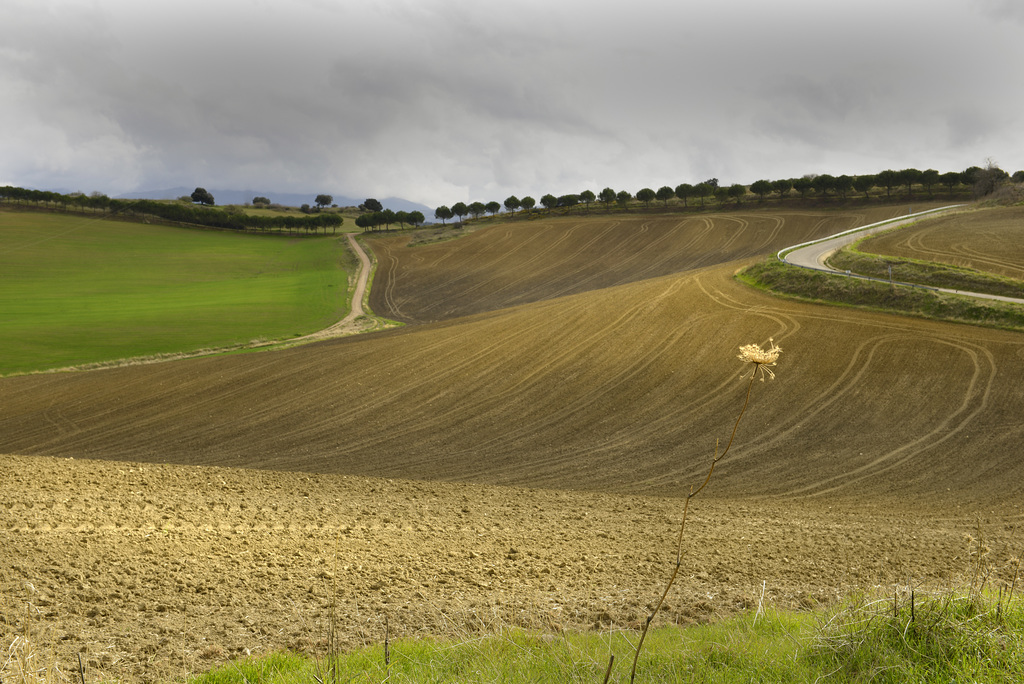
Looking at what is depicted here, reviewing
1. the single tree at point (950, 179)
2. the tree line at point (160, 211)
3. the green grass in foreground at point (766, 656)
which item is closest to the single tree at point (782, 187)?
the single tree at point (950, 179)

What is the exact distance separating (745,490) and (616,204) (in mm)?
93546

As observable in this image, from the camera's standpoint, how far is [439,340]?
34312 mm

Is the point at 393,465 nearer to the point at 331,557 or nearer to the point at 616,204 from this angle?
the point at 331,557

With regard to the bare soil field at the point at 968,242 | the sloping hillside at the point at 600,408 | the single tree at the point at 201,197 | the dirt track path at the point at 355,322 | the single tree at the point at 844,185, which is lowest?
the sloping hillside at the point at 600,408

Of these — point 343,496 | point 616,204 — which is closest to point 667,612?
point 343,496

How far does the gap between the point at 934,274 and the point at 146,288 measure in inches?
2741

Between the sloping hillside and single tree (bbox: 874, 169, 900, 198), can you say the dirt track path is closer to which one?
the sloping hillside

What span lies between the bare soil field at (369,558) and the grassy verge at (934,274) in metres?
23.3

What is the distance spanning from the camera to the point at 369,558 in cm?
1059

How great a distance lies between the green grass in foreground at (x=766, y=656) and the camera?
496 cm

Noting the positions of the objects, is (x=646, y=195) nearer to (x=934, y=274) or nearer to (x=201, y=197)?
(x=934, y=274)

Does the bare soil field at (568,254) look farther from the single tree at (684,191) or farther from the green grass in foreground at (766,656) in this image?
the green grass in foreground at (766,656)

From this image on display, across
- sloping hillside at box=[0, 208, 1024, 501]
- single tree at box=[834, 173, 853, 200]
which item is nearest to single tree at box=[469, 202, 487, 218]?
single tree at box=[834, 173, 853, 200]

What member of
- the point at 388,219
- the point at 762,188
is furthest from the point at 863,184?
the point at 388,219
